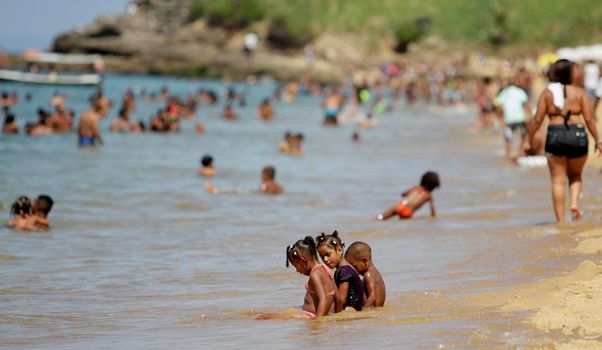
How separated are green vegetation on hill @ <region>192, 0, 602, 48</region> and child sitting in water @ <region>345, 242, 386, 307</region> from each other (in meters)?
61.6

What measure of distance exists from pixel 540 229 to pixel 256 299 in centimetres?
336

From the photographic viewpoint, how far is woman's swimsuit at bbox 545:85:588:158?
32.1ft

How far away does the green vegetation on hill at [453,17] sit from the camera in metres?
69.2

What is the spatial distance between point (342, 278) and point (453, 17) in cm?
6875

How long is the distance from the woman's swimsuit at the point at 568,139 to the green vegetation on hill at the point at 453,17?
192 ft

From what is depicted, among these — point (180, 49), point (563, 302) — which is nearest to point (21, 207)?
point (563, 302)

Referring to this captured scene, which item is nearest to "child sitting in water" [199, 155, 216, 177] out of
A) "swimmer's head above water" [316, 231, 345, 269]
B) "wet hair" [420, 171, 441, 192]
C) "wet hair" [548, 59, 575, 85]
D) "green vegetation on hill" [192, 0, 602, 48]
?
"wet hair" [420, 171, 441, 192]

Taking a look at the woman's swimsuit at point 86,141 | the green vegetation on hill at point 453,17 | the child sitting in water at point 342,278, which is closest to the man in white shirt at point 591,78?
the woman's swimsuit at point 86,141

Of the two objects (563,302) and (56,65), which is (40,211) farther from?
(56,65)

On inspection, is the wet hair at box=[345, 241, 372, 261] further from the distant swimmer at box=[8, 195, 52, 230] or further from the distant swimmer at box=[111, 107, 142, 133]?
the distant swimmer at box=[111, 107, 142, 133]

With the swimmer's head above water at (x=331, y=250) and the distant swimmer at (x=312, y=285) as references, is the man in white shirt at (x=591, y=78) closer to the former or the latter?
the swimmer's head above water at (x=331, y=250)

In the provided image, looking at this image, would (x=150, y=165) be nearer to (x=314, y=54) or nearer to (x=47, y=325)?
(x=47, y=325)

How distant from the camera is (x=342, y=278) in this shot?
723cm

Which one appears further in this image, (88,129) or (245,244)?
(88,129)
